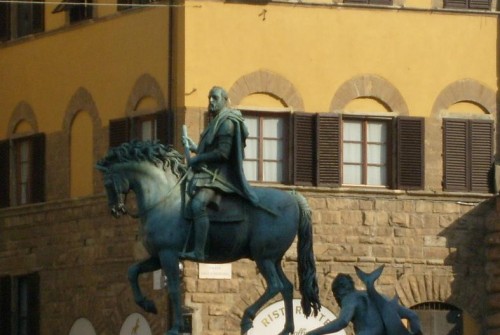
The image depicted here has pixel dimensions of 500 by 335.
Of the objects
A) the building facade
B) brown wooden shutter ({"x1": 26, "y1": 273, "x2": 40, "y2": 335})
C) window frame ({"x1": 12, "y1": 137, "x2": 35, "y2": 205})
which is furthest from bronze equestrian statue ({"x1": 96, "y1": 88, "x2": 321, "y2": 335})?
window frame ({"x1": 12, "y1": 137, "x2": 35, "y2": 205})

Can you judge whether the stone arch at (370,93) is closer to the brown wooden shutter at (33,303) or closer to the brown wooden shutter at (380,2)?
the brown wooden shutter at (380,2)

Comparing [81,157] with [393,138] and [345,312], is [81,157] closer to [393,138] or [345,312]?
[393,138]

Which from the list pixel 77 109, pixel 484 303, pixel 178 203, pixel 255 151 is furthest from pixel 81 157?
pixel 178 203

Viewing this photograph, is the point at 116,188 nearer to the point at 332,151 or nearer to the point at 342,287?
the point at 342,287

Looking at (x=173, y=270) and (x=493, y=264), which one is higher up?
(x=173, y=270)

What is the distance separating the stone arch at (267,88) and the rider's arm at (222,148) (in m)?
14.6

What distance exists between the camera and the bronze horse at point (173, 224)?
115 feet

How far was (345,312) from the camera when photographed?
35438mm

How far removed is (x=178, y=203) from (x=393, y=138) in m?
15.7

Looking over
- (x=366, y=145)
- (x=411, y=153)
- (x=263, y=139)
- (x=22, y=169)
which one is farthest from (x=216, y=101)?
(x=22, y=169)

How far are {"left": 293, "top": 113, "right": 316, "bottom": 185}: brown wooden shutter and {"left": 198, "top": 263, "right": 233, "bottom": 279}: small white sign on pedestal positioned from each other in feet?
6.38

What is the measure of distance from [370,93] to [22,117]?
24.3 feet

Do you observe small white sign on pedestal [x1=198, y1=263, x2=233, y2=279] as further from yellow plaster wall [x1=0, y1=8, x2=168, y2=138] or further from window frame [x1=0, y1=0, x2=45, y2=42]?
window frame [x1=0, y1=0, x2=45, y2=42]

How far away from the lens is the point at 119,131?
5144cm
